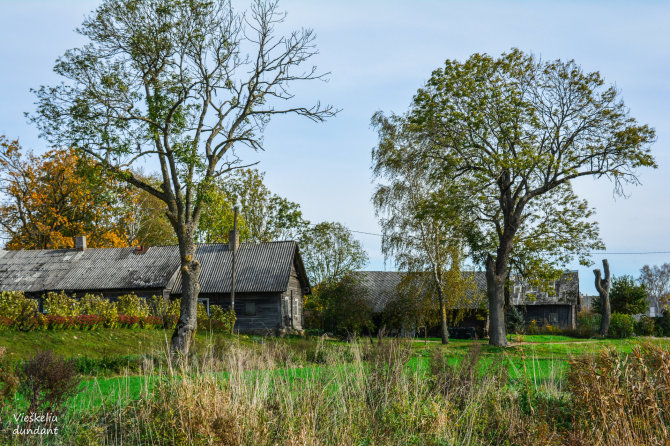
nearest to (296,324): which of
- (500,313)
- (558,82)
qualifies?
(500,313)

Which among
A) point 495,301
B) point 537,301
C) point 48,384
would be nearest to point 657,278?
point 537,301

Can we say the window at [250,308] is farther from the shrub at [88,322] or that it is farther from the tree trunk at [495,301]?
the tree trunk at [495,301]

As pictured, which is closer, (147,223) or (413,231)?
(413,231)

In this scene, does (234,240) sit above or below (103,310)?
above

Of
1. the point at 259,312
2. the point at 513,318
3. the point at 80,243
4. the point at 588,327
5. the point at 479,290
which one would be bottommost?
the point at 588,327

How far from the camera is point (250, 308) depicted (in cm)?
3538

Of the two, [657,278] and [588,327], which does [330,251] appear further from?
[657,278]

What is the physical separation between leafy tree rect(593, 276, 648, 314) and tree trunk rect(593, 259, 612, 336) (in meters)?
3.26

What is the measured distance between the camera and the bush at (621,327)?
36094 millimetres

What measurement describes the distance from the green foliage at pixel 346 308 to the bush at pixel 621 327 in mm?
15094

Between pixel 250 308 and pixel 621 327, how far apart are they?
73.6 ft

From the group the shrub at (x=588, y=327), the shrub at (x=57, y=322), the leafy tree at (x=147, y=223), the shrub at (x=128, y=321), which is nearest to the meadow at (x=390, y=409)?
the shrub at (x=57, y=322)

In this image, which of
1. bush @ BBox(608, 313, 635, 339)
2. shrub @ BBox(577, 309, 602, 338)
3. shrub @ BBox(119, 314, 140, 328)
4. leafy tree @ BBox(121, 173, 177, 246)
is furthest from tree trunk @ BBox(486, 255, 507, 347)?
leafy tree @ BBox(121, 173, 177, 246)

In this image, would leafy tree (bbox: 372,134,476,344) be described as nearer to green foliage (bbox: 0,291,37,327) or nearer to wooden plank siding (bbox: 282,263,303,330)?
wooden plank siding (bbox: 282,263,303,330)
